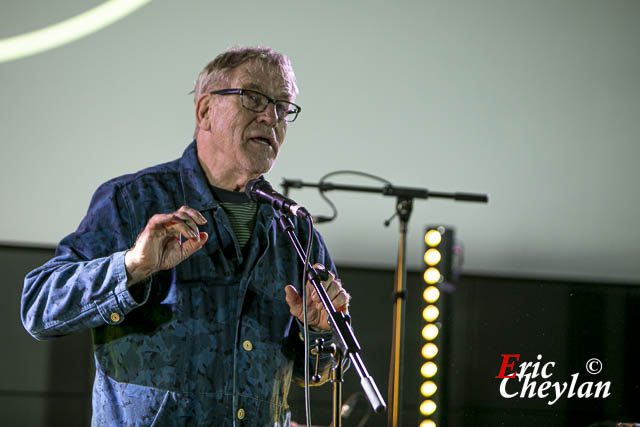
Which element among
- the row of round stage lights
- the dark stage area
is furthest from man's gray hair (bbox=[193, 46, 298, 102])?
the dark stage area

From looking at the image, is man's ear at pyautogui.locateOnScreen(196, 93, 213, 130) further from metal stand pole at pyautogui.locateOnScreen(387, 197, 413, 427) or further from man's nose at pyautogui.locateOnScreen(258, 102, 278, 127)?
metal stand pole at pyautogui.locateOnScreen(387, 197, 413, 427)

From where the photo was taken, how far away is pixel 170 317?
5.09 ft

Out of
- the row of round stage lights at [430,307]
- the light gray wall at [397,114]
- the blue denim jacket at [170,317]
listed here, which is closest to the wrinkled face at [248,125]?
the blue denim jacket at [170,317]

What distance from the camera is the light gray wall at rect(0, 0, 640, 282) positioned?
315 centimetres

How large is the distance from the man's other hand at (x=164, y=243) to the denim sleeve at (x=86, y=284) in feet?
0.11

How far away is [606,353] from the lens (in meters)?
3.00

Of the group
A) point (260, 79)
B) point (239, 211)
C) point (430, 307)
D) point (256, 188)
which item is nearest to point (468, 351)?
point (430, 307)

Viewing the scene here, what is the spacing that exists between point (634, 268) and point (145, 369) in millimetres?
3068

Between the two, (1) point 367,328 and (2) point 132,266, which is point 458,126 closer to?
(1) point 367,328

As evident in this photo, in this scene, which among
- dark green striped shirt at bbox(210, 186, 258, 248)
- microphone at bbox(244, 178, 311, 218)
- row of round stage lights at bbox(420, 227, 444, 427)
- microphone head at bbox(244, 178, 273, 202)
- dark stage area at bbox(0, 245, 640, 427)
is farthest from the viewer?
dark stage area at bbox(0, 245, 640, 427)

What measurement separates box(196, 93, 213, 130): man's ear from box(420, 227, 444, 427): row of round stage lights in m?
1.22

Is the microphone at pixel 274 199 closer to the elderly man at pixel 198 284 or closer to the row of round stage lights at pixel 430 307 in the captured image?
the elderly man at pixel 198 284

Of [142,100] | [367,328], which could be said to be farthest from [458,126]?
[142,100]

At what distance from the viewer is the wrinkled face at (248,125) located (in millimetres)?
1789
